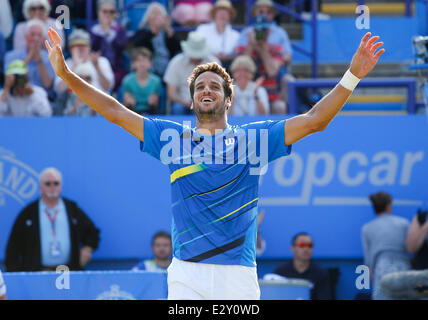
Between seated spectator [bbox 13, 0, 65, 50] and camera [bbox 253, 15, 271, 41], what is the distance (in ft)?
8.02

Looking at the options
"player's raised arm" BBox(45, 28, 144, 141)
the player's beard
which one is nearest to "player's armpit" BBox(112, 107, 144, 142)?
"player's raised arm" BBox(45, 28, 144, 141)

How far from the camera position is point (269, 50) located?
1016cm

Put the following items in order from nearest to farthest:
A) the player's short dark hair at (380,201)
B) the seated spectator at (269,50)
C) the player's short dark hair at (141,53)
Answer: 1. the player's short dark hair at (380,201)
2. the player's short dark hair at (141,53)
3. the seated spectator at (269,50)

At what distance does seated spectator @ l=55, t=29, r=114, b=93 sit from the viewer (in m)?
9.66

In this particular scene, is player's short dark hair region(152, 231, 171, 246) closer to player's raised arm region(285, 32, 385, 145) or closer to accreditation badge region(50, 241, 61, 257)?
accreditation badge region(50, 241, 61, 257)

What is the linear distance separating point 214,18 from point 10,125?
10.1 feet

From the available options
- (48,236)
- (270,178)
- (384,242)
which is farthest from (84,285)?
(384,242)

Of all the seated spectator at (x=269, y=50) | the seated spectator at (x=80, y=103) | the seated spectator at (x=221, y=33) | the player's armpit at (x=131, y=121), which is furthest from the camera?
the seated spectator at (x=221, y=33)

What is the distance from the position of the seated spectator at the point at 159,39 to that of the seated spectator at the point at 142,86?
65 cm

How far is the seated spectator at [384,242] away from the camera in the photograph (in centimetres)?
827

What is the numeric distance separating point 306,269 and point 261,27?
321 centimetres

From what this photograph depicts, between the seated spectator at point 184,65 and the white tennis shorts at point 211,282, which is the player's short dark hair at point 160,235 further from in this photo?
the white tennis shorts at point 211,282

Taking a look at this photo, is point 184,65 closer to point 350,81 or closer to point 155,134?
point 155,134

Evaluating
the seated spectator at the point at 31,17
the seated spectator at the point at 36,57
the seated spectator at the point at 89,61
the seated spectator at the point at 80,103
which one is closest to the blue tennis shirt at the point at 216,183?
the seated spectator at the point at 80,103
